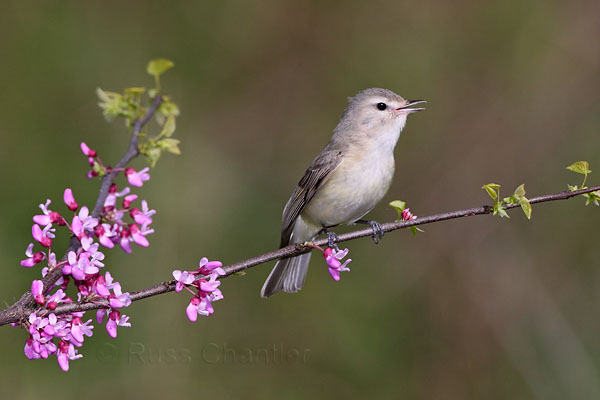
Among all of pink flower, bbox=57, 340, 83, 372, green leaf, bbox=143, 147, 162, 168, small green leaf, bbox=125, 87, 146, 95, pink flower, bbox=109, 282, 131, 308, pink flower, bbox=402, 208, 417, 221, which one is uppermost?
small green leaf, bbox=125, 87, 146, 95

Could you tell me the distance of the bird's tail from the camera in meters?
4.60

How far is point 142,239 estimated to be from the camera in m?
2.53

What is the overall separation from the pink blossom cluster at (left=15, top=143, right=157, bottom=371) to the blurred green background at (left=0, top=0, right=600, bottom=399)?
3.13 metres

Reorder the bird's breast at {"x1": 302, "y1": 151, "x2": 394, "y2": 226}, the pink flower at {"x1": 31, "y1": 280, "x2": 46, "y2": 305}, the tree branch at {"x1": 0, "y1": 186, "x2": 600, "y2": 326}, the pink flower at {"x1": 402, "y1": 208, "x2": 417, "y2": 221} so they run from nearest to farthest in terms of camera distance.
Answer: the pink flower at {"x1": 31, "y1": 280, "x2": 46, "y2": 305} → the tree branch at {"x1": 0, "y1": 186, "x2": 600, "y2": 326} → the pink flower at {"x1": 402, "y1": 208, "x2": 417, "y2": 221} → the bird's breast at {"x1": 302, "y1": 151, "x2": 394, "y2": 226}

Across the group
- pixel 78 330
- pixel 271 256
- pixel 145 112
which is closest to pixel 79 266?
pixel 78 330

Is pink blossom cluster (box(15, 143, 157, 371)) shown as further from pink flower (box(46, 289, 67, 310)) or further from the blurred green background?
the blurred green background

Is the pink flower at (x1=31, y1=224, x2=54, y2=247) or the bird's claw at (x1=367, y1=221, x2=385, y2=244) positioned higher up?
the bird's claw at (x1=367, y1=221, x2=385, y2=244)

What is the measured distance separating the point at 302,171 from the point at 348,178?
8.37ft

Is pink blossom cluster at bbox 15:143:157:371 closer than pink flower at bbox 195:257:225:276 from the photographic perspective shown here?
Yes

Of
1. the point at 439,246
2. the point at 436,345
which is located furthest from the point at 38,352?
the point at 439,246

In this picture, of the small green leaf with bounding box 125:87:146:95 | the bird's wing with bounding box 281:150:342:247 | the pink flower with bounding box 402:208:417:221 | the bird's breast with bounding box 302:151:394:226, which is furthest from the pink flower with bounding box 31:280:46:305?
the bird's breast with bounding box 302:151:394:226

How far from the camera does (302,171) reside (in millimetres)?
7164

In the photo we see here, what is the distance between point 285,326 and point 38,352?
418 centimetres

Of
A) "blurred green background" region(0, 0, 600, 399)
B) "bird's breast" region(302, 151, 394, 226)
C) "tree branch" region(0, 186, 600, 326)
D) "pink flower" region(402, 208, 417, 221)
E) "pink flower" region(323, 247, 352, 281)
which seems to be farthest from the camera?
"blurred green background" region(0, 0, 600, 399)
